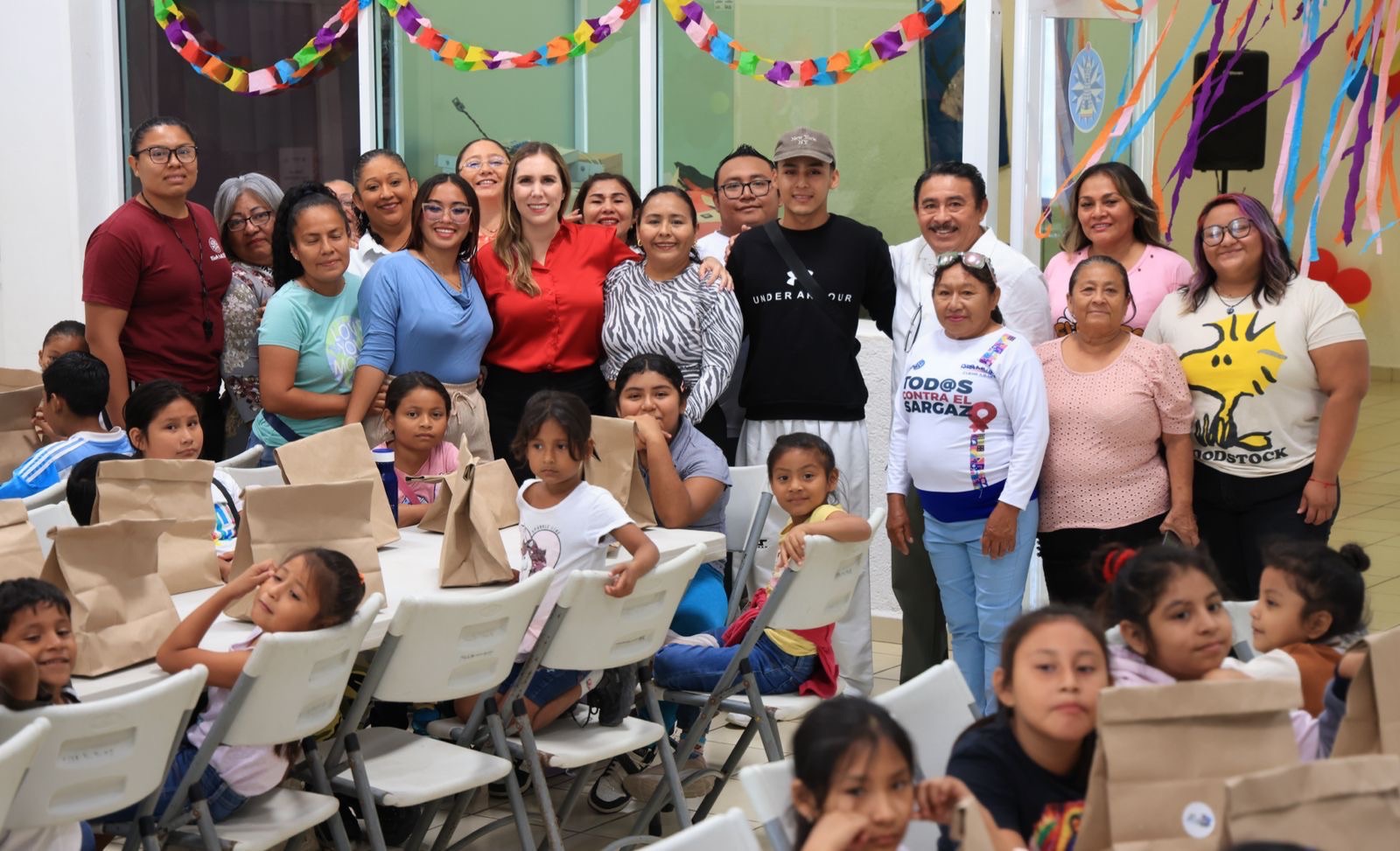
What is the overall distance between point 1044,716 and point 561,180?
2724mm

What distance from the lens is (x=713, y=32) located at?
235 inches

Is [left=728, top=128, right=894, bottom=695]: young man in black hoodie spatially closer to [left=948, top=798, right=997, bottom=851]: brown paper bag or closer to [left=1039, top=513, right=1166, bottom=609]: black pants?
[left=1039, top=513, right=1166, bottom=609]: black pants

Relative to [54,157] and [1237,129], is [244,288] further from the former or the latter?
[1237,129]

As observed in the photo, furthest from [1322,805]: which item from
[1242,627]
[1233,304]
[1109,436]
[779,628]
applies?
[1233,304]

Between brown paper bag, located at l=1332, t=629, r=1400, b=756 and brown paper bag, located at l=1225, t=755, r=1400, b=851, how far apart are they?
0.23 m

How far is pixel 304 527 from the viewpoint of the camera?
3174 mm

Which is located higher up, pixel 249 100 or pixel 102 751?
pixel 249 100

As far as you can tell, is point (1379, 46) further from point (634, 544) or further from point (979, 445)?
point (634, 544)

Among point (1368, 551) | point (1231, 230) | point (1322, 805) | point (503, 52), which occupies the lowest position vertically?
point (1368, 551)

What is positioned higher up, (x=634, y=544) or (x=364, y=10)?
(x=364, y=10)

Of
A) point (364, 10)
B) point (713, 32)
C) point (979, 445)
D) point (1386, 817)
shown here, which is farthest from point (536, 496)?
point (364, 10)

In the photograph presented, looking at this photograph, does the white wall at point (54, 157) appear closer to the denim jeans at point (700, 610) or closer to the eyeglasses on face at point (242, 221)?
the eyeglasses on face at point (242, 221)

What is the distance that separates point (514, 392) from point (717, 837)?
265cm

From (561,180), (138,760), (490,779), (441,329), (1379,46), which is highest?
(1379,46)
